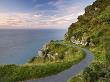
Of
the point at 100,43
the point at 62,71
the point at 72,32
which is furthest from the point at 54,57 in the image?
the point at 62,71

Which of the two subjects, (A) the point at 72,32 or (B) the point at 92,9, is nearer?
(A) the point at 72,32

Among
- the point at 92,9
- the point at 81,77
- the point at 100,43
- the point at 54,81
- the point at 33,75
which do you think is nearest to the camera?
the point at 81,77

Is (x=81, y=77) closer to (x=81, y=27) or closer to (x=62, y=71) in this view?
(x=62, y=71)

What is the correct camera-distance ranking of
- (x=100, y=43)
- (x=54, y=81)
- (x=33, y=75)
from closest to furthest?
(x=54, y=81)
(x=33, y=75)
(x=100, y=43)

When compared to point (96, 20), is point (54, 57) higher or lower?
lower

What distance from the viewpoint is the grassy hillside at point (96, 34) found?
36.8m

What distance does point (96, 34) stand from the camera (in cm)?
9512

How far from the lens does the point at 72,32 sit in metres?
119

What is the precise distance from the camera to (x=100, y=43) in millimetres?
84625

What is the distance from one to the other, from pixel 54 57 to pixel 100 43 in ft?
55.7

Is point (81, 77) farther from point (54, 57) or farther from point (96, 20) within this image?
point (96, 20)

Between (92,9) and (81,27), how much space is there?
22.8 meters

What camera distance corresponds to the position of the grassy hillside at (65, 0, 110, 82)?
3681 cm

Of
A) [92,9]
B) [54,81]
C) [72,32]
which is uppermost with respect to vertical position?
[92,9]
